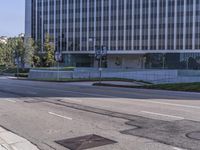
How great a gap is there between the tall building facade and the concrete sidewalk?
3560 inches

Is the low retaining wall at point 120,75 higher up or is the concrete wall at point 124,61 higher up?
the concrete wall at point 124,61

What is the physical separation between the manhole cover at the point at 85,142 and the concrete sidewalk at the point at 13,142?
830mm

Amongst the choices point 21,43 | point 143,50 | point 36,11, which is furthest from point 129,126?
point 36,11

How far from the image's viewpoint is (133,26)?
381 ft

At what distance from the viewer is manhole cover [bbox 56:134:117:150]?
10.2 meters

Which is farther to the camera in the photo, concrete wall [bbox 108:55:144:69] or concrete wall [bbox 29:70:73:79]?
concrete wall [bbox 108:55:144:69]

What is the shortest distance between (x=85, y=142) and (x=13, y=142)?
1.92 m

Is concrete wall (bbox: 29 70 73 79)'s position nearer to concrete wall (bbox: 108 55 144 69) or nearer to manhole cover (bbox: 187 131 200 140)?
concrete wall (bbox: 108 55 144 69)

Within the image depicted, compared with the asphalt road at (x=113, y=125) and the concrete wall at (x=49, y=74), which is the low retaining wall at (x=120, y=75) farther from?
the asphalt road at (x=113, y=125)

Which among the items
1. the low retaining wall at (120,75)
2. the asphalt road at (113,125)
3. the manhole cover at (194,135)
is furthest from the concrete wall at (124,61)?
the manhole cover at (194,135)

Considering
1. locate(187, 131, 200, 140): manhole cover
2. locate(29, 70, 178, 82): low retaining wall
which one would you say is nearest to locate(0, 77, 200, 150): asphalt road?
locate(187, 131, 200, 140): manhole cover

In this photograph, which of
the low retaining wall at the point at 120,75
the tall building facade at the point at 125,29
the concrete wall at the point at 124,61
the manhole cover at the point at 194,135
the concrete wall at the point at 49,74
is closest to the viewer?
the manhole cover at the point at 194,135

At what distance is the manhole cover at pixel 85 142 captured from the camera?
10.2 metres

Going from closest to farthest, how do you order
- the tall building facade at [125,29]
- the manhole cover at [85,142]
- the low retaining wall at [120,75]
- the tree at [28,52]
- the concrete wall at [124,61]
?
the manhole cover at [85,142] → the low retaining wall at [120,75] → the tree at [28,52] → the tall building facade at [125,29] → the concrete wall at [124,61]
